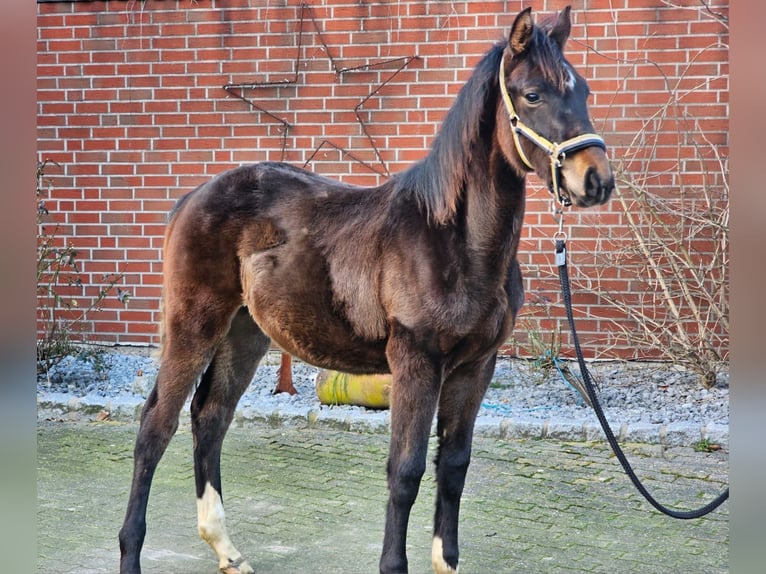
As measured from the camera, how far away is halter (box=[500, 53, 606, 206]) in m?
2.75

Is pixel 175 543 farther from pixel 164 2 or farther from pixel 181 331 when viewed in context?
pixel 164 2

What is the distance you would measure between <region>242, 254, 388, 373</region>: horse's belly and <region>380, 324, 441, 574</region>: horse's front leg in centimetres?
24

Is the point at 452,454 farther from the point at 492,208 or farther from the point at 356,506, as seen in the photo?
the point at 356,506

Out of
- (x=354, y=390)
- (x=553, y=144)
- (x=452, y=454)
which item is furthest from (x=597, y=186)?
(x=354, y=390)

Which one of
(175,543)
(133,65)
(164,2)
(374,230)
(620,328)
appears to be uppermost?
(164,2)

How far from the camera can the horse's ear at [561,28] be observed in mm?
3074

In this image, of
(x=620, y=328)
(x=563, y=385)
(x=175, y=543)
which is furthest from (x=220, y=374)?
(x=620, y=328)

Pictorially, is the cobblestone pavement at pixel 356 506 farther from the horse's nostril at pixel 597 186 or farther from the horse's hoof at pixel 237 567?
the horse's nostril at pixel 597 186

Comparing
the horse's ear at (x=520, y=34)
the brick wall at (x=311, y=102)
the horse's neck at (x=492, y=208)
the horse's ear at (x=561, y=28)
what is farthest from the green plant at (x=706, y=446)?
the horse's ear at (x=520, y=34)

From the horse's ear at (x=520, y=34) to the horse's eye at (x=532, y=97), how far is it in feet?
0.60

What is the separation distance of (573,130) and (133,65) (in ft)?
18.0

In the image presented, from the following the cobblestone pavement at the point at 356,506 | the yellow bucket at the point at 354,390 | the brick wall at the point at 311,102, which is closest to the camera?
the cobblestone pavement at the point at 356,506

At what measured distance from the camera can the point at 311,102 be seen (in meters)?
6.96

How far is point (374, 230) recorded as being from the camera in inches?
132
